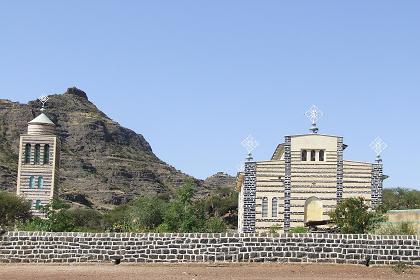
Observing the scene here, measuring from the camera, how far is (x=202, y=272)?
2509cm

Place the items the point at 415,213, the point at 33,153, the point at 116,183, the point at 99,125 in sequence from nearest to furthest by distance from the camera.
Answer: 1. the point at 415,213
2. the point at 33,153
3. the point at 116,183
4. the point at 99,125

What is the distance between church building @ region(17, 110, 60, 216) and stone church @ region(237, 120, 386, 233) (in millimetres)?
22777

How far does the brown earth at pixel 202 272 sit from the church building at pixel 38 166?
42647 mm

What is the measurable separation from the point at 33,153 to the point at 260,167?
25102 mm

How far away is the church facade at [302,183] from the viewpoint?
52.7m

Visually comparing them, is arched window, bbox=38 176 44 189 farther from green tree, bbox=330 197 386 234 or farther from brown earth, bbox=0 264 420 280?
brown earth, bbox=0 264 420 280

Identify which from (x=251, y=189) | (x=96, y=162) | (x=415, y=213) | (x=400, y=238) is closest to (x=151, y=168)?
(x=96, y=162)

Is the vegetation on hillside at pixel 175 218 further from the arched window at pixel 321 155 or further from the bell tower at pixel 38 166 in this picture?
the arched window at pixel 321 155

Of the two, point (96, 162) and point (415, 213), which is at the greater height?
point (96, 162)

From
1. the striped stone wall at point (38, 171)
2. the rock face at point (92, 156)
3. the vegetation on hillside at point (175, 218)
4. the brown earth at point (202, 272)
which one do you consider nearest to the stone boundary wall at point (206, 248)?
the brown earth at point (202, 272)

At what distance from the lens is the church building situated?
69.2 metres

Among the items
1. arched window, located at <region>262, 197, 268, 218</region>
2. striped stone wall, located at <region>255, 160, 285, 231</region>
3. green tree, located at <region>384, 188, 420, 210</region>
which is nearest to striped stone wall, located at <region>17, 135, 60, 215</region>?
striped stone wall, located at <region>255, 160, 285, 231</region>

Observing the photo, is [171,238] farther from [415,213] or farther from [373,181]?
[373,181]

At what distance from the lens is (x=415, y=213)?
36.4 meters
